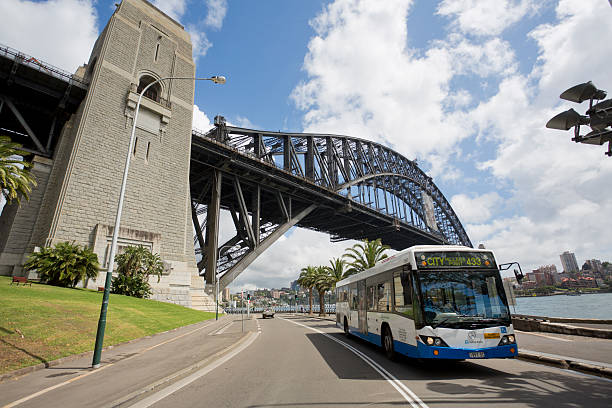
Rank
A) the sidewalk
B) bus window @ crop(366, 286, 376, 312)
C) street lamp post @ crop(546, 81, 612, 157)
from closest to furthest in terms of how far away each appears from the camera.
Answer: the sidewalk
street lamp post @ crop(546, 81, 612, 157)
bus window @ crop(366, 286, 376, 312)

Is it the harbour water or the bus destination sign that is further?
the harbour water

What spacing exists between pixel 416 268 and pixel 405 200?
3553 inches

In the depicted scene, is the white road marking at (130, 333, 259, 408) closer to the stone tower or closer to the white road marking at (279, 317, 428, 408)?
the white road marking at (279, 317, 428, 408)

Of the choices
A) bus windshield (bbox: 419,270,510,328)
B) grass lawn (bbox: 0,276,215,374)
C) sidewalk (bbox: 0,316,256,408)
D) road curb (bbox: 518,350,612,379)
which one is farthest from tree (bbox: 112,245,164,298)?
road curb (bbox: 518,350,612,379)

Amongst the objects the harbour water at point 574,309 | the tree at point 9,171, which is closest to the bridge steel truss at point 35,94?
the tree at point 9,171

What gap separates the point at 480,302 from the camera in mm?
7867

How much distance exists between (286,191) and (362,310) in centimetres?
3548

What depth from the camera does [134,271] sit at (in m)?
26.0

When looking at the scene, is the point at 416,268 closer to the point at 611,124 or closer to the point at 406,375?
the point at 406,375

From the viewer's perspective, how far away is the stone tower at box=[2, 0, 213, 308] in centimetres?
2534

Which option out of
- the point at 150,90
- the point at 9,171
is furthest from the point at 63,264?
the point at 150,90

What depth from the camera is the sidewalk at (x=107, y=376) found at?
18.8 ft

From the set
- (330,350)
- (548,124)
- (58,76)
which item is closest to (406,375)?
(330,350)

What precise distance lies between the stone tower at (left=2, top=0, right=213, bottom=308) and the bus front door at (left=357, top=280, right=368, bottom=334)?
2035cm
